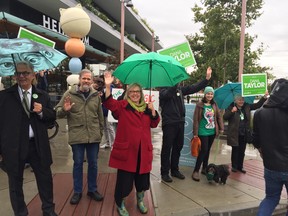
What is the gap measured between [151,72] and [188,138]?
2.42m

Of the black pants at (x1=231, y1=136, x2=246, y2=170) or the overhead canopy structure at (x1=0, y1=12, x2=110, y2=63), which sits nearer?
the black pants at (x1=231, y1=136, x2=246, y2=170)

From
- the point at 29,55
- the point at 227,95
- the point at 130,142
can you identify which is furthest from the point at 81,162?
the point at 227,95

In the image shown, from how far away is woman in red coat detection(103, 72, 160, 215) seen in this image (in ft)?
12.1

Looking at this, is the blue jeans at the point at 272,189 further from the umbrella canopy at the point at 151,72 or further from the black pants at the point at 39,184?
the black pants at the point at 39,184

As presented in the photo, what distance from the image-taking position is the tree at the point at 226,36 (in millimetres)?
13922

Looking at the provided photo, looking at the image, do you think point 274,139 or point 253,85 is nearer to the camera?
point 274,139

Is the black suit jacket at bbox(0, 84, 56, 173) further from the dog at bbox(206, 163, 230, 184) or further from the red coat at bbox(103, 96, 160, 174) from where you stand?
the dog at bbox(206, 163, 230, 184)

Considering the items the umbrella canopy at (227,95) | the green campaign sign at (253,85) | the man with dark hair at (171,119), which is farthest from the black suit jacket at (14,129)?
the green campaign sign at (253,85)

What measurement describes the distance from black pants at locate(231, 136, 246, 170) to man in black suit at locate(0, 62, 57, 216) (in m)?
3.99

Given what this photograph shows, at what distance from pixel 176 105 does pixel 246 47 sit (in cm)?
1193

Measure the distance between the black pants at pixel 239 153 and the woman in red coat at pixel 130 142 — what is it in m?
2.86

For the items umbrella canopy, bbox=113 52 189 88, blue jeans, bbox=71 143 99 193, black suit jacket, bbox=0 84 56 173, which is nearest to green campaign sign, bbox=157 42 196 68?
umbrella canopy, bbox=113 52 189 88

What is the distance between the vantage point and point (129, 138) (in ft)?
12.1

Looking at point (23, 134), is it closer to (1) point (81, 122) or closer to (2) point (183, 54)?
(1) point (81, 122)
